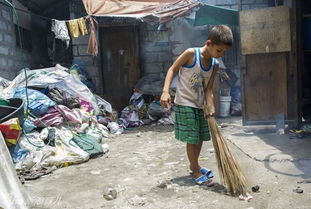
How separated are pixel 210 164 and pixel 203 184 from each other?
30.1 inches

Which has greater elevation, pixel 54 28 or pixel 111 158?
pixel 54 28

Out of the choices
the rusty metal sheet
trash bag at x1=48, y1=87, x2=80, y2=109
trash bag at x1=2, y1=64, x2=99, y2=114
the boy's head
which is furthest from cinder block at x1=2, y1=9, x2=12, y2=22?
the boy's head

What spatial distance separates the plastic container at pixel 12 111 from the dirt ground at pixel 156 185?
0.81m

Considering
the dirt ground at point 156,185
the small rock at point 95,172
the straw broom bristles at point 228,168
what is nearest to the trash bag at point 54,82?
the dirt ground at point 156,185

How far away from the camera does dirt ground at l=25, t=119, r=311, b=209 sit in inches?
106

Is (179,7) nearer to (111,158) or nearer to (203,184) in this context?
(111,158)

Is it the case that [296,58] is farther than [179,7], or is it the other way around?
[179,7]

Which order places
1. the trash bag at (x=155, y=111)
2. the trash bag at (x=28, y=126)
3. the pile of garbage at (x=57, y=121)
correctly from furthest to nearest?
1. the trash bag at (x=155, y=111)
2. the trash bag at (x=28, y=126)
3. the pile of garbage at (x=57, y=121)

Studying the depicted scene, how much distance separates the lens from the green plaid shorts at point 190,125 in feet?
10.2

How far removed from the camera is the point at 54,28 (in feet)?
22.0

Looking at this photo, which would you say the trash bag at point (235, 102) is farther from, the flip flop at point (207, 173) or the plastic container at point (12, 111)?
the plastic container at point (12, 111)

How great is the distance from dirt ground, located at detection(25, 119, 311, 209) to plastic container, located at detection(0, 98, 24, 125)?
81 centimetres

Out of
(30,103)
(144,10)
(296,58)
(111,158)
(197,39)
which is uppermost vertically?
(144,10)

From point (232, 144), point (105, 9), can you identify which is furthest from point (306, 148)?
point (105, 9)
